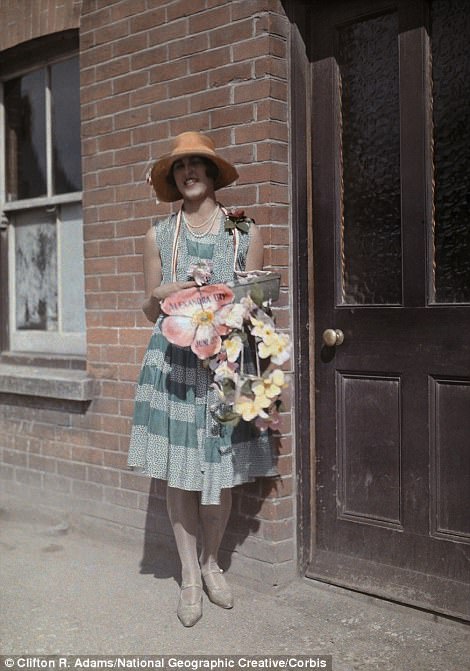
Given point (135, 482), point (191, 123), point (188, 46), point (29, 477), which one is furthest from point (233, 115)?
point (29, 477)

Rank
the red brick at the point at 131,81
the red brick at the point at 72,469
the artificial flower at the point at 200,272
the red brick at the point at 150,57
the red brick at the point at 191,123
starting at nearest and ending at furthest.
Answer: the artificial flower at the point at 200,272
the red brick at the point at 191,123
the red brick at the point at 150,57
the red brick at the point at 131,81
the red brick at the point at 72,469

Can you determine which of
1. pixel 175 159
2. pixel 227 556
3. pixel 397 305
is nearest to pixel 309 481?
pixel 227 556

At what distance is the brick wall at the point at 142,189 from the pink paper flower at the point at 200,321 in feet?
2.08

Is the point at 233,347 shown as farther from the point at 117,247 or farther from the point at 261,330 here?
the point at 117,247

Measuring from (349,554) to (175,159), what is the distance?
2.09 meters

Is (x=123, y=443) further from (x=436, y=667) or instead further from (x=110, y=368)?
(x=436, y=667)

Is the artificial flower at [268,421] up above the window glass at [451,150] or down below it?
below

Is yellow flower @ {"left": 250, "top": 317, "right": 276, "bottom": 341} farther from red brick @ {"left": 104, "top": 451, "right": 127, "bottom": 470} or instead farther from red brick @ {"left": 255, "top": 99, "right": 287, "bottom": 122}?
red brick @ {"left": 104, "top": 451, "right": 127, "bottom": 470}

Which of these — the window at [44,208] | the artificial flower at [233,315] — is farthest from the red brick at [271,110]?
the window at [44,208]

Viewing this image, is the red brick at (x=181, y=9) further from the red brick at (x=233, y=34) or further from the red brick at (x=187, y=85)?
the red brick at (x=187, y=85)

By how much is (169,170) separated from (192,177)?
0.46 ft

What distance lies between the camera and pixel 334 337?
4.15 m

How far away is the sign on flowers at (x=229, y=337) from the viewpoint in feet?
11.7

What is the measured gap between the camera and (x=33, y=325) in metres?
5.99
